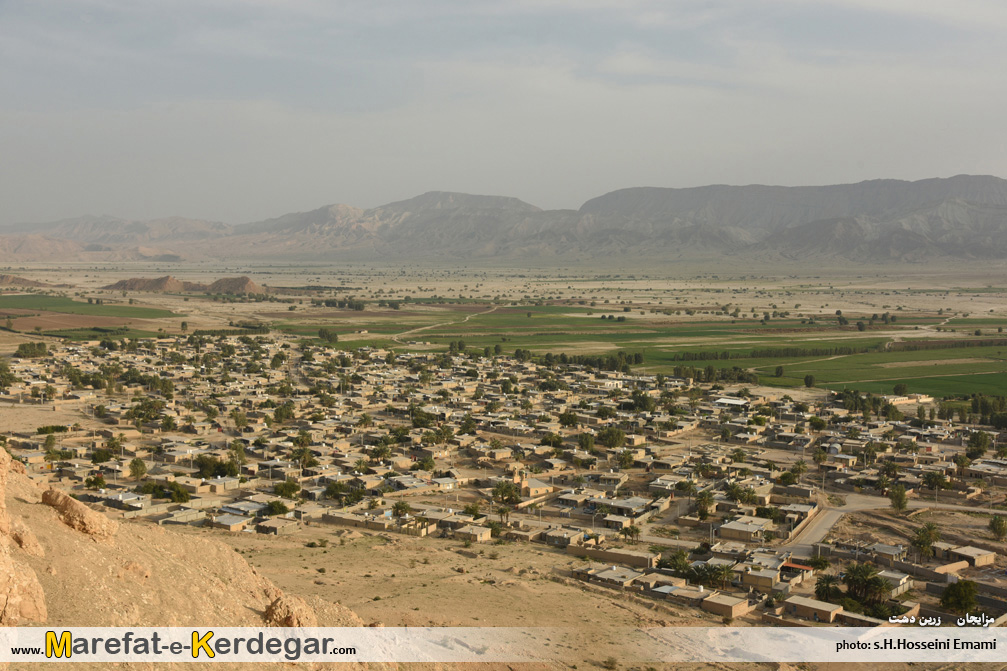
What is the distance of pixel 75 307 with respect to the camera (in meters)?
125

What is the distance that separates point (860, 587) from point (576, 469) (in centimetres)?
1745

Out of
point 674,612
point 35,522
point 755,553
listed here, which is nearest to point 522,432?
point 755,553

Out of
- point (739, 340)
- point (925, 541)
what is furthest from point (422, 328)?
point (925, 541)

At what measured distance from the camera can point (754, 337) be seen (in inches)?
3819

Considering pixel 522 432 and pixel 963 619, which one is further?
pixel 522 432

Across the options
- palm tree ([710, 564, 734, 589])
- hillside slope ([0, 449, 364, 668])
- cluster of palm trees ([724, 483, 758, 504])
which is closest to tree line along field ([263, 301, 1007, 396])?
Result: cluster of palm trees ([724, 483, 758, 504])

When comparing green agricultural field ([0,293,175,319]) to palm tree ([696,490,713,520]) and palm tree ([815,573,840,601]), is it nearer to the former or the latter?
palm tree ([696,490,713,520])

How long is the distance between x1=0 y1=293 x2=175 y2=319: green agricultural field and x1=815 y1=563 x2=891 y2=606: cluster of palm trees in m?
104

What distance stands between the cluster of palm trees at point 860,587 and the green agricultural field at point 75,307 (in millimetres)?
104391

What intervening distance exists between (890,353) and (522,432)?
51.1 meters

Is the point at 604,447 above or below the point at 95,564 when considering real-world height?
below

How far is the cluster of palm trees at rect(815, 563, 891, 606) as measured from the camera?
912 inches

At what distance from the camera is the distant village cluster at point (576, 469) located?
25578mm

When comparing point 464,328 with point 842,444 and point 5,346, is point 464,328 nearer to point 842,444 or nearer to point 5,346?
point 5,346
